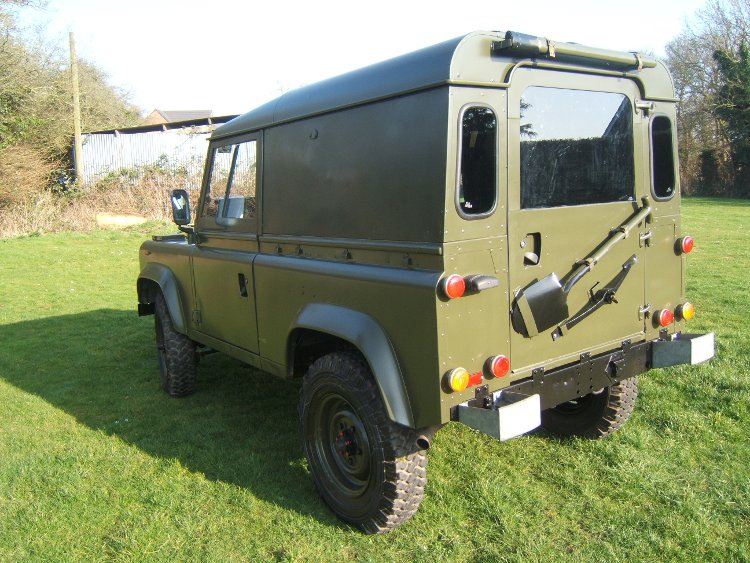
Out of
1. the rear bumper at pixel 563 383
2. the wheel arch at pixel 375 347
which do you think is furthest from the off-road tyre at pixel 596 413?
the wheel arch at pixel 375 347

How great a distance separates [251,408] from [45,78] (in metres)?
19.5

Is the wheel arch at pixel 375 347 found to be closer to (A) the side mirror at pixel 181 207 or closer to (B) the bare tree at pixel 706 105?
(A) the side mirror at pixel 181 207

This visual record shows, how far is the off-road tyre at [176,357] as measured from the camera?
5445mm

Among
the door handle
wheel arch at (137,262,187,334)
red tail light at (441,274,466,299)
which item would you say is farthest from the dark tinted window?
wheel arch at (137,262,187,334)

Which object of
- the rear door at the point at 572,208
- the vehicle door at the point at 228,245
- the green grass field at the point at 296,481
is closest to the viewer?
the rear door at the point at 572,208

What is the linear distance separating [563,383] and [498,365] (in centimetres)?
52

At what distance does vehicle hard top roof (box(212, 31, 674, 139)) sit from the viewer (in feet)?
9.32

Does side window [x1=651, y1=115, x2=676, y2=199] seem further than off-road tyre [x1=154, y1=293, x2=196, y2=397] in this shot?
No

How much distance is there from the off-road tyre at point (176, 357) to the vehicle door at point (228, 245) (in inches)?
21.9

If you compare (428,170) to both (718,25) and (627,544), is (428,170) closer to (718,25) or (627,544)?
(627,544)

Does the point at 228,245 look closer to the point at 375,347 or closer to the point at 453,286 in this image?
the point at 375,347

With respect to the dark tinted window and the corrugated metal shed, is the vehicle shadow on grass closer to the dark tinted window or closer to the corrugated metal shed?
the dark tinted window

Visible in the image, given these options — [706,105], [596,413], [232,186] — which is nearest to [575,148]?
[596,413]

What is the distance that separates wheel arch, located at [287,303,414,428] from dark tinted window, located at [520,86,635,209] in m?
0.95
